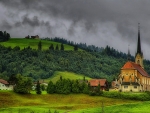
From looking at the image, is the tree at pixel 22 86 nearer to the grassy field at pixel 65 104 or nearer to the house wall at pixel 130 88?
the grassy field at pixel 65 104

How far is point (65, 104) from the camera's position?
9738cm

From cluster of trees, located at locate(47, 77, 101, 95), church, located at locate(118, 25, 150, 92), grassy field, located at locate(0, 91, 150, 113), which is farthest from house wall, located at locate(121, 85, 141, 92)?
grassy field, located at locate(0, 91, 150, 113)

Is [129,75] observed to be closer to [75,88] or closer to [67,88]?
[75,88]

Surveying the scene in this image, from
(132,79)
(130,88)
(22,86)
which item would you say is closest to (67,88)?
(22,86)

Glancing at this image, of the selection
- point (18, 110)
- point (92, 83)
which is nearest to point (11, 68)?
point (92, 83)

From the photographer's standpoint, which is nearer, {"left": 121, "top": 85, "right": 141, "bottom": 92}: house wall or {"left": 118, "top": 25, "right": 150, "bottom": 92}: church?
{"left": 121, "top": 85, "right": 141, "bottom": 92}: house wall

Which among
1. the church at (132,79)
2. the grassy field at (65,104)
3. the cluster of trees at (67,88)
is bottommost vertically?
the grassy field at (65,104)

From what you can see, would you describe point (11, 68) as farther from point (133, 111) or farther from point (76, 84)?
point (133, 111)

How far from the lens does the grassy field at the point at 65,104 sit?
82.1 meters

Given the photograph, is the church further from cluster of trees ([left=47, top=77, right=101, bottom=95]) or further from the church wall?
cluster of trees ([left=47, top=77, right=101, bottom=95])

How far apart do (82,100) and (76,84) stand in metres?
9.19

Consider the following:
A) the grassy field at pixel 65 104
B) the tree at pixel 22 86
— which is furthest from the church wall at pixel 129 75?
the tree at pixel 22 86

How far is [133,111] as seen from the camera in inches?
3179

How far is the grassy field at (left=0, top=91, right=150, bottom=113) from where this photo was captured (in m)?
82.1
